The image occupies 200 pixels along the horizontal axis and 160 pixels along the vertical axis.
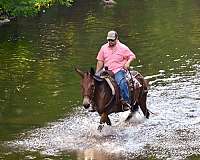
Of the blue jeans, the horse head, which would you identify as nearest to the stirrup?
the blue jeans

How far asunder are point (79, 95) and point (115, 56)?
16.1 ft

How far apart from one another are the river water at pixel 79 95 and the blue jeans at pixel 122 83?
2.95ft

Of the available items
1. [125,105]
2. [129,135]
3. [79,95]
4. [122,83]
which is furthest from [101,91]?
[79,95]

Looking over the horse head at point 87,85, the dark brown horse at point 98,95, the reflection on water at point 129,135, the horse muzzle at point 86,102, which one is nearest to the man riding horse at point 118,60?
the dark brown horse at point 98,95

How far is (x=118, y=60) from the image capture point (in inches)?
553

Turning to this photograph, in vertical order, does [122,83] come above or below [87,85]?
below

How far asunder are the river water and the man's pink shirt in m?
1.62

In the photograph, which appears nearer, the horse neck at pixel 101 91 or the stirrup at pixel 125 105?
the horse neck at pixel 101 91

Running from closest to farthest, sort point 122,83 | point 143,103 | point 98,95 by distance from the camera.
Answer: point 98,95, point 122,83, point 143,103

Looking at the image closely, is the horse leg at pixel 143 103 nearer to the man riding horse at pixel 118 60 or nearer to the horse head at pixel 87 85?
the man riding horse at pixel 118 60

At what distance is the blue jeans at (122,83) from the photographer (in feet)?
45.7

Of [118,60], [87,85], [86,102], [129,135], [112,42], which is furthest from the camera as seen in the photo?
[118,60]

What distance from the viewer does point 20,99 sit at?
60.7 ft

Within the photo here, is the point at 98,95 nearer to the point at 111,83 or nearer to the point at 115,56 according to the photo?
the point at 111,83
